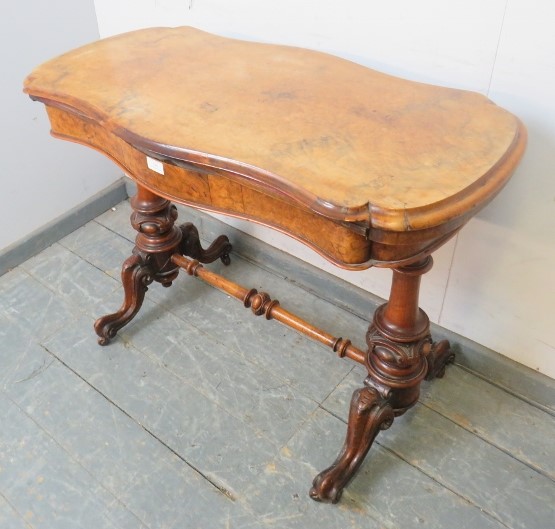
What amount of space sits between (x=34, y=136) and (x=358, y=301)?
3.64 feet

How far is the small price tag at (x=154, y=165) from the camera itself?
1013 mm

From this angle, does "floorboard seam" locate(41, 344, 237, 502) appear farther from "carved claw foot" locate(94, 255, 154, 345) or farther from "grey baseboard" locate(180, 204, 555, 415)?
"grey baseboard" locate(180, 204, 555, 415)

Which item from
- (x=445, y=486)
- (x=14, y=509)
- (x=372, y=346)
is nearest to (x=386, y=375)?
(x=372, y=346)

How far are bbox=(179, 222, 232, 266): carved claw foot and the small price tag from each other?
0.62 m

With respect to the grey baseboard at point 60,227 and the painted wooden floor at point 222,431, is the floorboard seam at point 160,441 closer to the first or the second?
the painted wooden floor at point 222,431

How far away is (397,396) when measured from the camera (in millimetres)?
1229

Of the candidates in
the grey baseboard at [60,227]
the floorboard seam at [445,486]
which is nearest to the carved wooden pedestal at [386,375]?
the floorboard seam at [445,486]

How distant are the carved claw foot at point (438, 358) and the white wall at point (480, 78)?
0.07 m

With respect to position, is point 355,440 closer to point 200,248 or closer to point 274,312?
point 274,312

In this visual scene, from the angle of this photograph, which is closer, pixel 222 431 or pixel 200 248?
pixel 222 431

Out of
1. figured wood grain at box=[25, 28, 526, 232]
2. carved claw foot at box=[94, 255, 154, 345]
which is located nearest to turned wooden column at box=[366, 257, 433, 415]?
figured wood grain at box=[25, 28, 526, 232]

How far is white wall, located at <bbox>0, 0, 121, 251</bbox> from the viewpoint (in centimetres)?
166

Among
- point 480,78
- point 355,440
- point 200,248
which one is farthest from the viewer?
point 200,248

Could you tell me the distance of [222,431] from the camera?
1.39m
